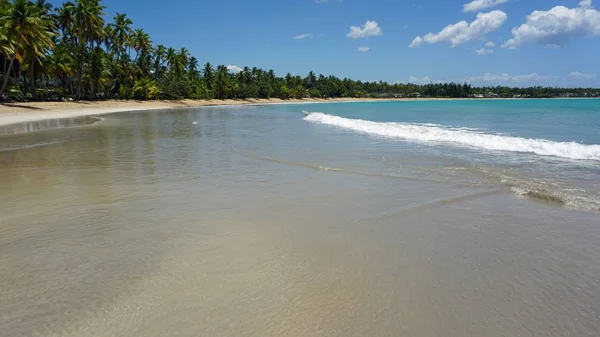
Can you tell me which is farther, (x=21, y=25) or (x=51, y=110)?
(x=51, y=110)

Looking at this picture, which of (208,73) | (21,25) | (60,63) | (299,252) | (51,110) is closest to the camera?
(299,252)

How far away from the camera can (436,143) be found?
16922 mm

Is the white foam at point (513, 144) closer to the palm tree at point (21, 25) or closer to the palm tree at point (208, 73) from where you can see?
the palm tree at point (21, 25)

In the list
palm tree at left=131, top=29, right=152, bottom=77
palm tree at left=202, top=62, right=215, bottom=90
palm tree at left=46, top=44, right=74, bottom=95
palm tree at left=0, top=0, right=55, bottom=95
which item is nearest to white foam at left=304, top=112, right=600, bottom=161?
palm tree at left=0, top=0, right=55, bottom=95

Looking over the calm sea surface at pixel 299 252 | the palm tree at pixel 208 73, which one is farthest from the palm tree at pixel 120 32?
the calm sea surface at pixel 299 252

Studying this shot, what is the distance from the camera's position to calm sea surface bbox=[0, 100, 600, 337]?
10.9 ft

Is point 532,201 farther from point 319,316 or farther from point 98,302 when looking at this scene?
point 98,302

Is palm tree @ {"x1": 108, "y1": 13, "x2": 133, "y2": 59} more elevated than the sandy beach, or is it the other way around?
palm tree @ {"x1": 108, "y1": 13, "x2": 133, "y2": 59}

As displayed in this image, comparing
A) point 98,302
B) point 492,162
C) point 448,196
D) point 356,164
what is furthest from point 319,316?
point 492,162

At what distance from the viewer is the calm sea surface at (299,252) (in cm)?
332

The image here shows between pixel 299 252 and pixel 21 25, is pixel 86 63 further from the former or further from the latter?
pixel 299 252

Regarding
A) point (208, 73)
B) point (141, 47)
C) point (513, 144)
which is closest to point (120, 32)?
point (141, 47)

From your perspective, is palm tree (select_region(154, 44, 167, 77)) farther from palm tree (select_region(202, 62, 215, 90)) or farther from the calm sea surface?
the calm sea surface

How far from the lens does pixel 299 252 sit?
15.7ft
